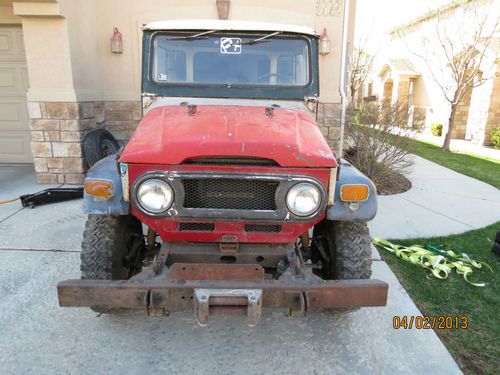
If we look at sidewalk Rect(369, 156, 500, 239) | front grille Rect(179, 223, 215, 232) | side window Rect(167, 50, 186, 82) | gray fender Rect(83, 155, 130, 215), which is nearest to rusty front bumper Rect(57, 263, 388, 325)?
front grille Rect(179, 223, 215, 232)

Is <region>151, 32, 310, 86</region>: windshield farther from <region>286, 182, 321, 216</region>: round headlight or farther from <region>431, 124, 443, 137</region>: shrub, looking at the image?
<region>431, 124, 443, 137</region>: shrub

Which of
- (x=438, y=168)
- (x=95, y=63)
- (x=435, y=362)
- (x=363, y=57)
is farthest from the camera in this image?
(x=363, y=57)

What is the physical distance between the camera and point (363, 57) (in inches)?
679

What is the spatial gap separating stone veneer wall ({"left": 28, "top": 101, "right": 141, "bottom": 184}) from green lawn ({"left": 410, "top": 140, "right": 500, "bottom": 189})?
597 cm

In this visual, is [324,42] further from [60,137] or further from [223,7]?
[60,137]

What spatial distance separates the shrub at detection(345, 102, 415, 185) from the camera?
673cm

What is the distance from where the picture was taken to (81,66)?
6.19m

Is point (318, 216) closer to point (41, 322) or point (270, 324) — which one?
point (270, 324)

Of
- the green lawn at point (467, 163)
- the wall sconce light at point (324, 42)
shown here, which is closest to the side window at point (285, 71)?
the wall sconce light at point (324, 42)

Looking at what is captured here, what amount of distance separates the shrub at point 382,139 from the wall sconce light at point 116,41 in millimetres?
4578

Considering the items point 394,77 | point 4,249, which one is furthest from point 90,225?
point 394,77

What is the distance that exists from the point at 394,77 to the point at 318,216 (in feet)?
67.3

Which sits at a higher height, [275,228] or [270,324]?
[275,228]

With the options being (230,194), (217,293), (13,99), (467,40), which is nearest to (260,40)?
(230,194)
